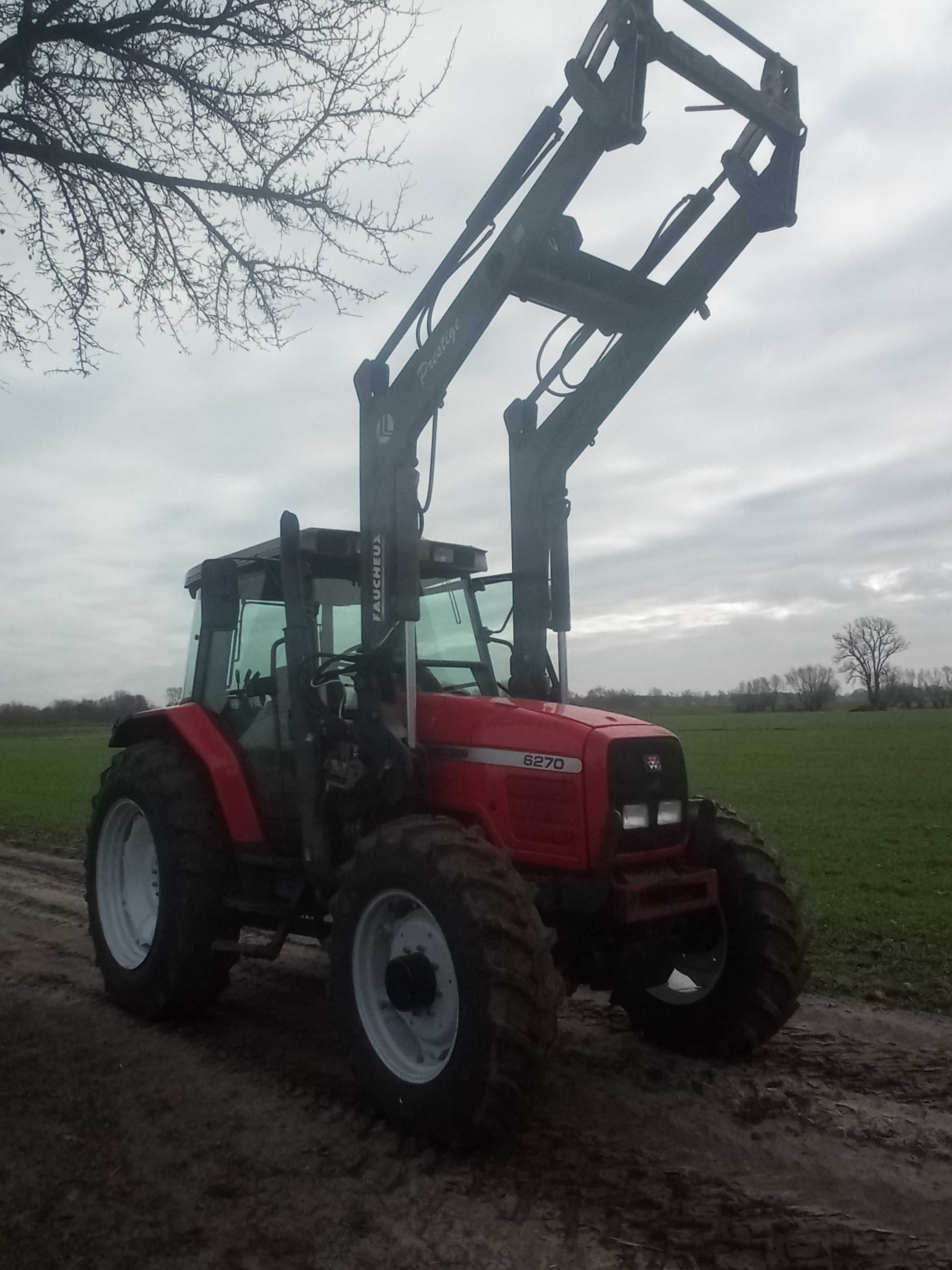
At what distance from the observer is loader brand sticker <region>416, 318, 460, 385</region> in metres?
4.69

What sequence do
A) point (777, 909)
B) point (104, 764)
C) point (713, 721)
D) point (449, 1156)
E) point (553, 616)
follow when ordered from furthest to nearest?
point (713, 721) → point (104, 764) → point (553, 616) → point (777, 909) → point (449, 1156)

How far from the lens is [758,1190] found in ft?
11.9

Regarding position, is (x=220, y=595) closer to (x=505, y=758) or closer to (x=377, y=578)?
(x=377, y=578)

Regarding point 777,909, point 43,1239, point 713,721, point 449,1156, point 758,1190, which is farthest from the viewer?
point 713,721

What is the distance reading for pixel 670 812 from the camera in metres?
4.66

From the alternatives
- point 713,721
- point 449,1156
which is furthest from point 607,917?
point 713,721

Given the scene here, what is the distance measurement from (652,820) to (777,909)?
79 centimetres

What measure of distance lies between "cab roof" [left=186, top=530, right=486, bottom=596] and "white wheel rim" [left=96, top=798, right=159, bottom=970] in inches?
62.2

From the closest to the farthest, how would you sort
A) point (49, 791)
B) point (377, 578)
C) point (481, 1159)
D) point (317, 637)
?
point (481, 1159), point (377, 578), point (317, 637), point (49, 791)

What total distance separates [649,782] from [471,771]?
2.59 ft

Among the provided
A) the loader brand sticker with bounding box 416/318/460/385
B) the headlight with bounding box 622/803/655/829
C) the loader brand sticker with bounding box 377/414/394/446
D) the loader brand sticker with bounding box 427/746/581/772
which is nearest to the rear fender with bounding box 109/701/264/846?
the loader brand sticker with bounding box 427/746/581/772

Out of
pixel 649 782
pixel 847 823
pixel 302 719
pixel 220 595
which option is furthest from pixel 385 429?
pixel 847 823

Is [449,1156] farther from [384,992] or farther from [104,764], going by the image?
[104,764]

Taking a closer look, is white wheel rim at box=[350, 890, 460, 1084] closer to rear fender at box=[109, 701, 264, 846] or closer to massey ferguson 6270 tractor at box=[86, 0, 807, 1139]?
massey ferguson 6270 tractor at box=[86, 0, 807, 1139]
